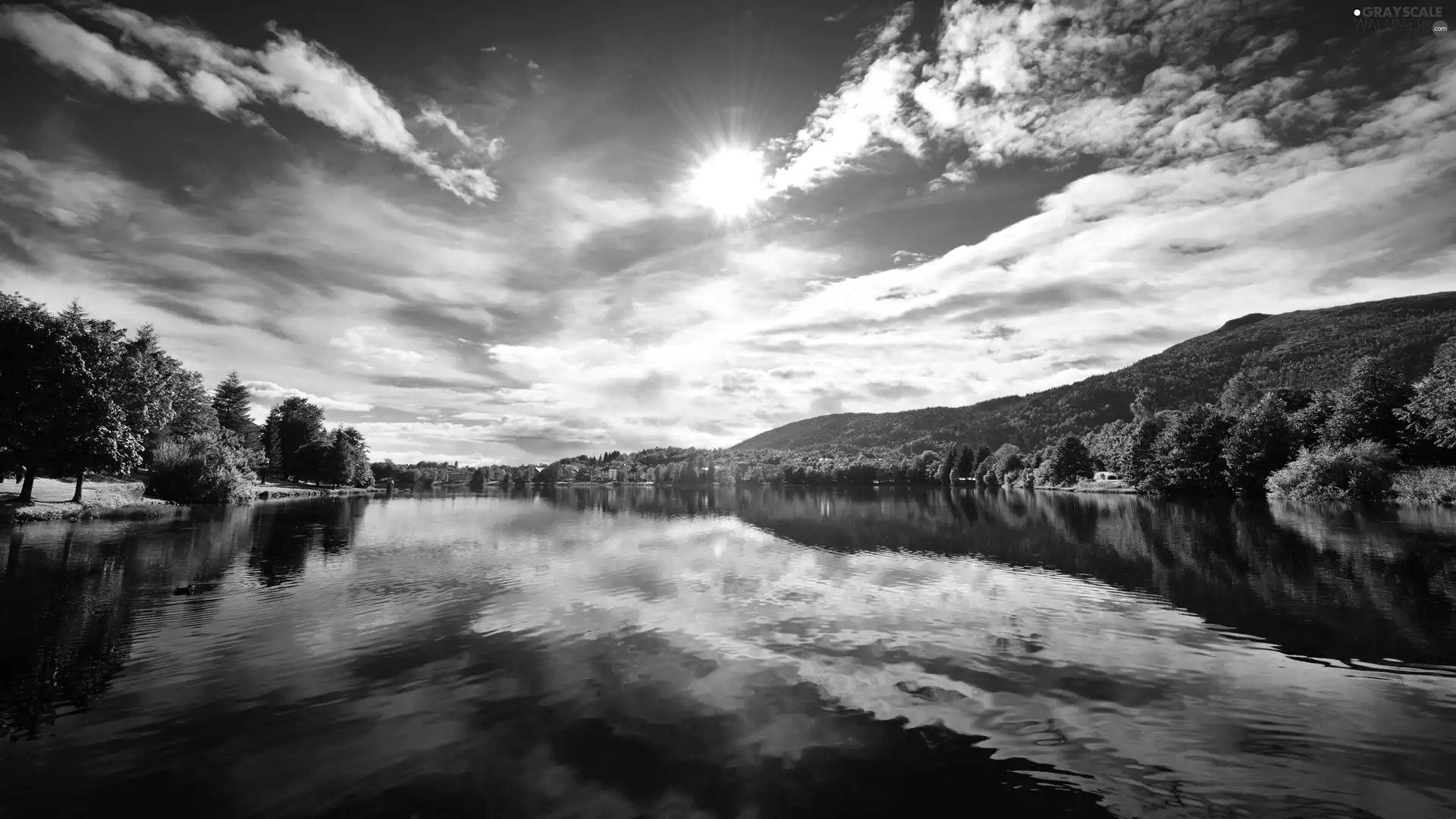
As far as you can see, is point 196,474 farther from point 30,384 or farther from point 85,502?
point 30,384

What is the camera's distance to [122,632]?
2195 cm

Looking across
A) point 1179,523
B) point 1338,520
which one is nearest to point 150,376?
point 1179,523

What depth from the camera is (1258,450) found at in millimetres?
96250

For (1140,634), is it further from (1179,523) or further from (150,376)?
(150,376)

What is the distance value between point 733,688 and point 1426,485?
96162 mm

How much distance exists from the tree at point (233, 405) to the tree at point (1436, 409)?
213 m

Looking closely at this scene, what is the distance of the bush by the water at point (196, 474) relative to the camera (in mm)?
79312

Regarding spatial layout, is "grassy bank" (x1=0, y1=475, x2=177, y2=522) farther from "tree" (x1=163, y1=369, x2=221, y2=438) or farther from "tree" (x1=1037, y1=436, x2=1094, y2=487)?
"tree" (x1=1037, y1=436, x2=1094, y2=487)

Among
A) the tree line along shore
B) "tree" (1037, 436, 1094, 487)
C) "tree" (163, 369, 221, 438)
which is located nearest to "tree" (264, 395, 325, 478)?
the tree line along shore

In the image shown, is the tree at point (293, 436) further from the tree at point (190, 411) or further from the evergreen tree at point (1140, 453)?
the evergreen tree at point (1140, 453)

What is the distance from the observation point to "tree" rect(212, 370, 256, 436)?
142625 millimetres

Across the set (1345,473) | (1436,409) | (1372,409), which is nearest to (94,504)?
(1345,473)

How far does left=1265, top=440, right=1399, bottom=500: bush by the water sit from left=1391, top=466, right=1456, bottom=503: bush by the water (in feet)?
5.70

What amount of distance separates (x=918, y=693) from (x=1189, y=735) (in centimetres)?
627
